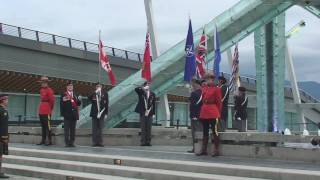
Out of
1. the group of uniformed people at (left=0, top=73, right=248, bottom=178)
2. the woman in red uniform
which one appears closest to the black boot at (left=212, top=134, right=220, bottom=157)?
the woman in red uniform

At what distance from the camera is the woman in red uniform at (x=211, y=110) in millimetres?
12242

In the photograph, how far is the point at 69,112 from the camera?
53.6ft

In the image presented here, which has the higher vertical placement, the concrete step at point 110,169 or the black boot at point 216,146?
the black boot at point 216,146

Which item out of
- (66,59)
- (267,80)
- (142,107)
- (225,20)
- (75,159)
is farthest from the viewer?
(66,59)

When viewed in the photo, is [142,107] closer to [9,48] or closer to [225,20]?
[225,20]

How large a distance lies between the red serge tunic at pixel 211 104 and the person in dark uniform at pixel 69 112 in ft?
17.1

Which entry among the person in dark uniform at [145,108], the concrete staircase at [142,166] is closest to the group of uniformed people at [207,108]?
the concrete staircase at [142,166]

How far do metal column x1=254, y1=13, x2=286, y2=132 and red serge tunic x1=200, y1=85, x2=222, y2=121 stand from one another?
13.2 m

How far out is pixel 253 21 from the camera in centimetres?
A: 2208

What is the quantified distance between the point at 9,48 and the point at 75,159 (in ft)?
74.9

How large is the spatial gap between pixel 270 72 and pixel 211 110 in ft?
45.4

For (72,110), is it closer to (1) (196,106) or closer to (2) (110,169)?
(1) (196,106)

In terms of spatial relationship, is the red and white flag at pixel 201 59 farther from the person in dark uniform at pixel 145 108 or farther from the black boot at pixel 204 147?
the black boot at pixel 204 147

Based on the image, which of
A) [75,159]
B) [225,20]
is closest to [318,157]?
[75,159]
